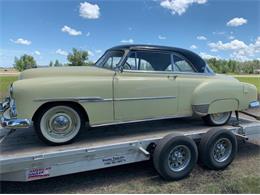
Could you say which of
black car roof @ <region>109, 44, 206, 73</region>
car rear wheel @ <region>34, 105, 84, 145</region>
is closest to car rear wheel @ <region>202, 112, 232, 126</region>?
black car roof @ <region>109, 44, 206, 73</region>

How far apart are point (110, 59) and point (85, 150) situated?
2039 mm

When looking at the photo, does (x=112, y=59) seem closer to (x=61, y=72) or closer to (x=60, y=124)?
(x=61, y=72)

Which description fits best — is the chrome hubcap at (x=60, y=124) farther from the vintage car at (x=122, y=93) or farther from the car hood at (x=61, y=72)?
the car hood at (x=61, y=72)

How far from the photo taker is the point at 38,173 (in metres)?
3.59

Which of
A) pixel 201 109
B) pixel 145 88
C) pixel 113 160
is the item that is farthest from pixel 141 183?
pixel 201 109

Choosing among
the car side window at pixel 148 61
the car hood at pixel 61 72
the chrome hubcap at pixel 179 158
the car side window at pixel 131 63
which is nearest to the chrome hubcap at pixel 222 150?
the chrome hubcap at pixel 179 158

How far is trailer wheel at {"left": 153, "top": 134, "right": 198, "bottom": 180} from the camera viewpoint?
4.17 meters

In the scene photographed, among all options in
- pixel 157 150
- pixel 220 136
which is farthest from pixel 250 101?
pixel 157 150

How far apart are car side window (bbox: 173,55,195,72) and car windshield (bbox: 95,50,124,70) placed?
42.4 inches

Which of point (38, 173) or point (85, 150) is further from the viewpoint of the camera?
point (85, 150)

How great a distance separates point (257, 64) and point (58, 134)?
5807 cm

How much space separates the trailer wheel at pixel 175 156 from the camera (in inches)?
164

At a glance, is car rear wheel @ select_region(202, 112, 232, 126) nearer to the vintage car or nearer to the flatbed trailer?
the vintage car

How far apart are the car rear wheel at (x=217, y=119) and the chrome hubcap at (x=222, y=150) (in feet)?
2.14
